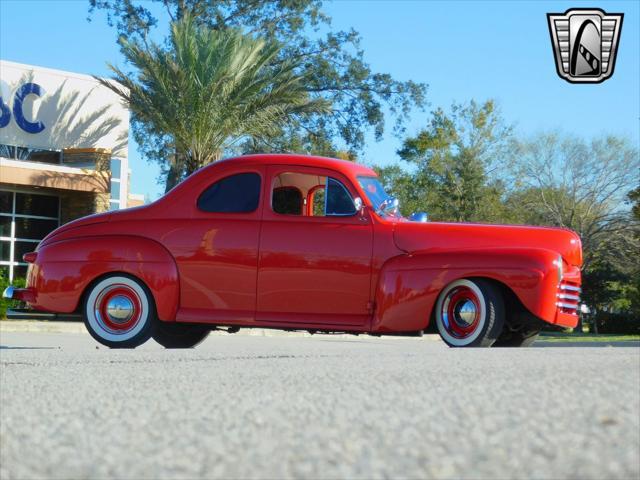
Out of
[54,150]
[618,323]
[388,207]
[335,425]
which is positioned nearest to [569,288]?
[388,207]

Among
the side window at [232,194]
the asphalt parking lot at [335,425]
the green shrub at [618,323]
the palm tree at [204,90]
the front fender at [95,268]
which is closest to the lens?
the asphalt parking lot at [335,425]

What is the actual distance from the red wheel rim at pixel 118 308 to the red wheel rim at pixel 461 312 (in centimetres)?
A: 266

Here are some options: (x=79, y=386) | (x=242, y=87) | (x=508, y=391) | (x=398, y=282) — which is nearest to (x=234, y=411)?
(x=508, y=391)

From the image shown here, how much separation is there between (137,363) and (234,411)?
2918 mm

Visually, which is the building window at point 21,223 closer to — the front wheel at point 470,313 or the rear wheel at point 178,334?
the rear wheel at point 178,334

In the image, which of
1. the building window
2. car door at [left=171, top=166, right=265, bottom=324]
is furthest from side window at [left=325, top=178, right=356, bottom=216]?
the building window

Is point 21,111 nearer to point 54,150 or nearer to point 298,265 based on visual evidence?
point 54,150

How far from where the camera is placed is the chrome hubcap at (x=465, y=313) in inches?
320

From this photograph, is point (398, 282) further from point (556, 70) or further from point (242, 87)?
point (242, 87)

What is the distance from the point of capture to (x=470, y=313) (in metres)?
8.15

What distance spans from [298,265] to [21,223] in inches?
806

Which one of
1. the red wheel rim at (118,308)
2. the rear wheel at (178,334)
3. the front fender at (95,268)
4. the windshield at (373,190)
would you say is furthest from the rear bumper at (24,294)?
the windshield at (373,190)

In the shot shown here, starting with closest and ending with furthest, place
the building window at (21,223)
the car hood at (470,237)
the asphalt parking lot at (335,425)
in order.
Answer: the asphalt parking lot at (335,425) < the car hood at (470,237) < the building window at (21,223)

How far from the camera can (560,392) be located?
3619 millimetres
